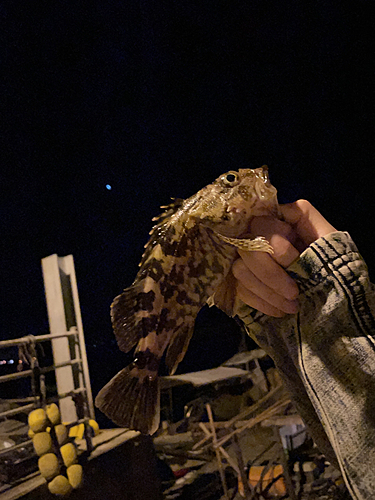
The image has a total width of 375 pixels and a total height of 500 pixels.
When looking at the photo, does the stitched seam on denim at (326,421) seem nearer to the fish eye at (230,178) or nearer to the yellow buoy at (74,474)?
the fish eye at (230,178)

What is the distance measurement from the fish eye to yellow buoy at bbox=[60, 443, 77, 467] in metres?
4.46

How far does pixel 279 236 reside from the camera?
1371mm

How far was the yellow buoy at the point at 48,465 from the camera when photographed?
14.6ft

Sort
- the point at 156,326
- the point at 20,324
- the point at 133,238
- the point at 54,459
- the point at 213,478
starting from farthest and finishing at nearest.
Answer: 1. the point at 20,324
2. the point at 133,238
3. the point at 213,478
4. the point at 54,459
5. the point at 156,326

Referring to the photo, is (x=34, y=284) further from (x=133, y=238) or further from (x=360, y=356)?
(x=360, y=356)

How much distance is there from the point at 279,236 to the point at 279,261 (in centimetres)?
11

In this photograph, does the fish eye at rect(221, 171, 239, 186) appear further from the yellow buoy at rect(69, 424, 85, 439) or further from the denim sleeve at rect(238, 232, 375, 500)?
the yellow buoy at rect(69, 424, 85, 439)

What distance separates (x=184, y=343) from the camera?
1.98 metres

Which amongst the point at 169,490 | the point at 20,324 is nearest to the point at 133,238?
the point at 20,324

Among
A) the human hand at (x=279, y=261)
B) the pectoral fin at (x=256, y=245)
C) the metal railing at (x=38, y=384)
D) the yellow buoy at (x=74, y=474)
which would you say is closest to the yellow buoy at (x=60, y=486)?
the yellow buoy at (x=74, y=474)

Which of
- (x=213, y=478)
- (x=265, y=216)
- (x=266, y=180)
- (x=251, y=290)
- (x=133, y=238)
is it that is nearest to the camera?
(x=251, y=290)

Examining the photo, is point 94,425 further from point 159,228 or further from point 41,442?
point 159,228

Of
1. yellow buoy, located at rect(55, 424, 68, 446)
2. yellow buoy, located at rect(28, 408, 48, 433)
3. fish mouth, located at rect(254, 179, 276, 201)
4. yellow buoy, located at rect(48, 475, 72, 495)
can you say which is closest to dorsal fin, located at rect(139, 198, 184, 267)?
fish mouth, located at rect(254, 179, 276, 201)

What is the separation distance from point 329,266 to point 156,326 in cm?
112
